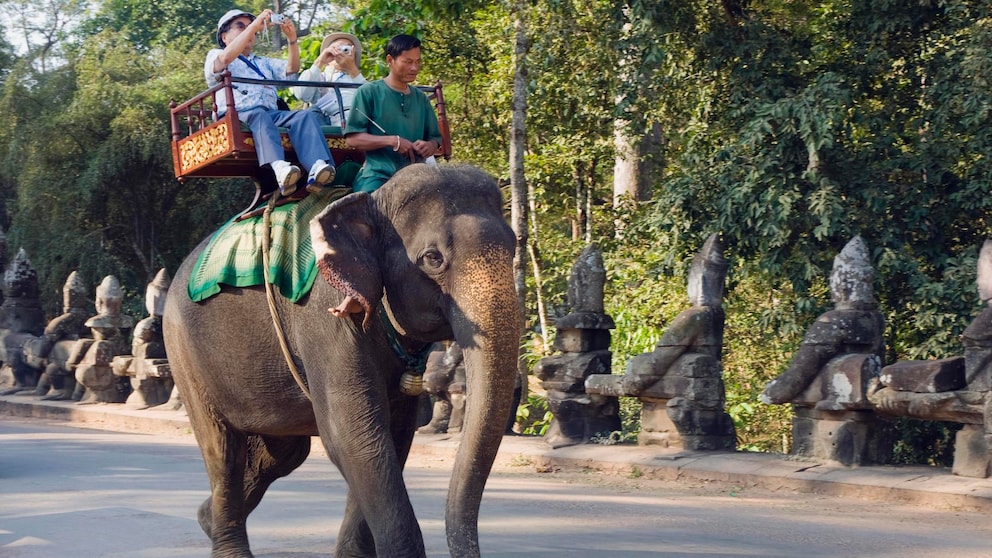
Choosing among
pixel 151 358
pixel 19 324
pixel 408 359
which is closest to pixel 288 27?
pixel 408 359

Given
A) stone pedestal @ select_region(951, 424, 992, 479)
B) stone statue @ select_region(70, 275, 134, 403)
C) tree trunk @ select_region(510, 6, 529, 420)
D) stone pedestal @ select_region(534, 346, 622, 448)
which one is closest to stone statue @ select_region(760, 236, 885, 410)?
stone pedestal @ select_region(951, 424, 992, 479)

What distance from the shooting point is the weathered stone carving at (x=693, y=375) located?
944cm

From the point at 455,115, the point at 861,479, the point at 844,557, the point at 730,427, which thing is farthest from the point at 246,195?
the point at 844,557

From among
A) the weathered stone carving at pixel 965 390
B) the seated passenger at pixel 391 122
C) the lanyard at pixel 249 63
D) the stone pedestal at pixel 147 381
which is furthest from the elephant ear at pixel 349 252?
the stone pedestal at pixel 147 381

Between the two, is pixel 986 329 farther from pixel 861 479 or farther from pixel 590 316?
pixel 590 316

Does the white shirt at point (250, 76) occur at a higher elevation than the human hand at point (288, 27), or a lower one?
lower

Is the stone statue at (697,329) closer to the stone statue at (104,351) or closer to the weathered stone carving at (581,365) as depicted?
the weathered stone carving at (581,365)

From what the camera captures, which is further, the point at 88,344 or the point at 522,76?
the point at 88,344

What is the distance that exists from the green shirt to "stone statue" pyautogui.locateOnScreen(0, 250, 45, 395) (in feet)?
44.9

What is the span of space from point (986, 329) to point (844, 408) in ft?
3.73

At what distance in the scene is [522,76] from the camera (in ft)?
40.8

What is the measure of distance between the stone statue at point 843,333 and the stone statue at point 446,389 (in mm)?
3263

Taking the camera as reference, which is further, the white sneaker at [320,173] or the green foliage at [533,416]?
the green foliage at [533,416]

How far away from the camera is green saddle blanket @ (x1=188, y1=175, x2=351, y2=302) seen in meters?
4.98
